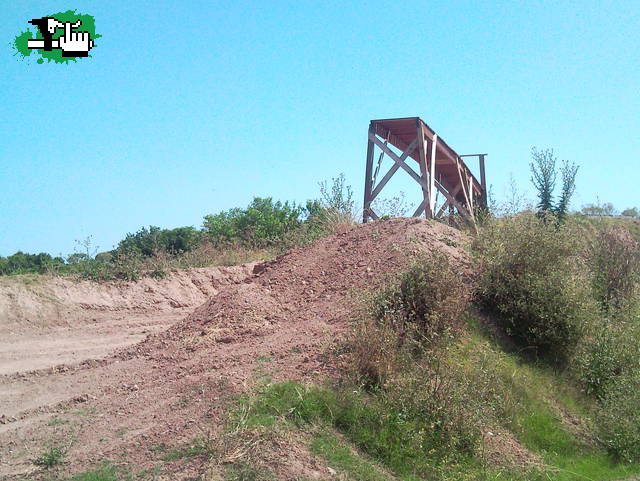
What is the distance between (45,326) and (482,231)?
7.75 m

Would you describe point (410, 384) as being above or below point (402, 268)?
below

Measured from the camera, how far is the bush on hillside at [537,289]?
865cm

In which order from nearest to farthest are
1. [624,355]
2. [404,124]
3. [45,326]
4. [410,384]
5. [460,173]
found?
[410,384] → [624,355] → [45,326] → [404,124] → [460,173]

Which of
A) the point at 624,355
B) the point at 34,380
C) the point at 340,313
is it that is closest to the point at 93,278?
the point at 34,380

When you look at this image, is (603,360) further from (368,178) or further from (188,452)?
(368,178)

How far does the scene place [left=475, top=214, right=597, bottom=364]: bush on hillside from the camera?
8648 mm

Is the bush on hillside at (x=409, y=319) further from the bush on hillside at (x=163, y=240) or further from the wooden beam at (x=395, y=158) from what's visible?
the bush on hillside at (x=163, y=240)

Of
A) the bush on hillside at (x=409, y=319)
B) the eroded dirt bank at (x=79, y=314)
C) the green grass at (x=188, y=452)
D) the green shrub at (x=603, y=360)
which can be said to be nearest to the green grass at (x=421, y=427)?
the bush on hillside at (x=409, y=319)

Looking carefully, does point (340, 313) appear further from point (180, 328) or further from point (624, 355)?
point (624, 355)

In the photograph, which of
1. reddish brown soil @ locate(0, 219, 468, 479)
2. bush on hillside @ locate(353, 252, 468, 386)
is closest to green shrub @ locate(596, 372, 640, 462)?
bush on hillside @ locate(353, 252, 468, 386)

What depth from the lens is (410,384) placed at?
6379 millimetres

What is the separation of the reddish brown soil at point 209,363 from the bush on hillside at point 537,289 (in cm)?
62

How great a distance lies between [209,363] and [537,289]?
4.56m

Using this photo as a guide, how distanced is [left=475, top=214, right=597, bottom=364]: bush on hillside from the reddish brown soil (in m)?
0.62
